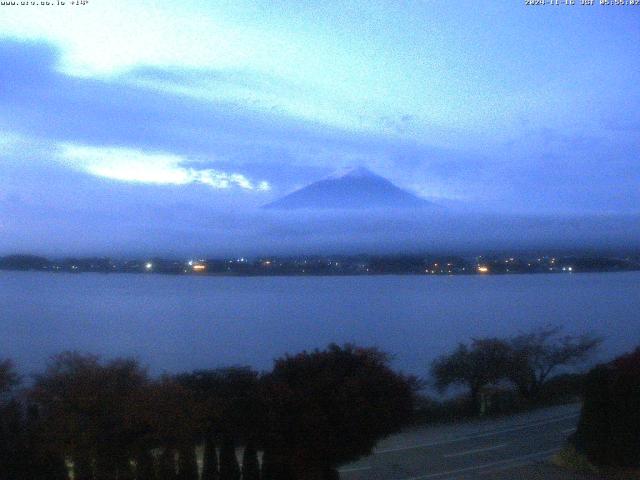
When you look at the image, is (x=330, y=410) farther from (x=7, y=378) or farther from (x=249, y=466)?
(x=7, y=378)

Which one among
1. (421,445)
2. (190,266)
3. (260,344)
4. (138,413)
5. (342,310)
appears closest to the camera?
(138,413)

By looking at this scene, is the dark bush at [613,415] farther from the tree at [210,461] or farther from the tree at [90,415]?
the tree at [90,415]

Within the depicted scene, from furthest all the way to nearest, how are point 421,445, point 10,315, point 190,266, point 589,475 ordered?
point 190,266, point 10,315, point 421,445, point 589,475

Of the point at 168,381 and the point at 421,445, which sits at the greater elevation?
the point at 168,381

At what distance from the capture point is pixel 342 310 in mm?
37250

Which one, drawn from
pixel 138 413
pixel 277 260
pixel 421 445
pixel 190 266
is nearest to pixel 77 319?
pixel 190 266

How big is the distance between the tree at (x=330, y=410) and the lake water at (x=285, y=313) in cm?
1223

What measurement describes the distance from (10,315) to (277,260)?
12.6 meters

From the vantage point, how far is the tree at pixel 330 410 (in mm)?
9633

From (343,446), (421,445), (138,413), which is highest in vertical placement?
(138,413)

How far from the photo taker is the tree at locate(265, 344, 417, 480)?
379 inches

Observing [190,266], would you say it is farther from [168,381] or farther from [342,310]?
[168,381]

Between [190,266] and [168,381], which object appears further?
[190,266]

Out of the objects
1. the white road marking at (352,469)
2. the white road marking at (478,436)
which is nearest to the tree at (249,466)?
the white road marking at (352,469)
